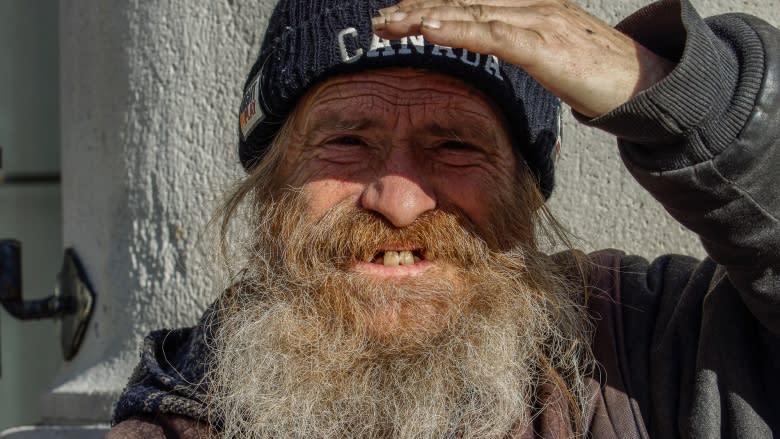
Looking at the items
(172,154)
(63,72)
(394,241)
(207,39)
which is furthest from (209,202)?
(394,241)

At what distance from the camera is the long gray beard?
5.92ft

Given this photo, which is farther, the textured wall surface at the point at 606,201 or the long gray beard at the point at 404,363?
the textured wall surface at the point at 606,201

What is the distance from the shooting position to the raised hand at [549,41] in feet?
4.54

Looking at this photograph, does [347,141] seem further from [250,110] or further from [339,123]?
[250,110]

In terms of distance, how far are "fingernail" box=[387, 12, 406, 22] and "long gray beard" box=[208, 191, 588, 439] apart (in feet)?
2.01

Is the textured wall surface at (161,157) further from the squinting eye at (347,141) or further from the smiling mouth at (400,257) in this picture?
the smiling mouth at (400,257)

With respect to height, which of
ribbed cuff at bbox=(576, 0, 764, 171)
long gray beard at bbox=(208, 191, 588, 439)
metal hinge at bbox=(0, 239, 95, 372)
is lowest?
metal hinge at bbox=(0, 239, 95, 372)

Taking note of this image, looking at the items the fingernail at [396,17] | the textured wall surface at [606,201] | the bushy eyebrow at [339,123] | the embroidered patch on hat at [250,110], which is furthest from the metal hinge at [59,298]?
the fingernail at [396,17]

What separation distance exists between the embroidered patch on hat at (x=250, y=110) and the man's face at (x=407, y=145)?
17cm

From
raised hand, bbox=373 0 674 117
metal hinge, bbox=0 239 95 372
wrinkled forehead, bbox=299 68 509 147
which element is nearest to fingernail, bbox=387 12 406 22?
A: raised hand, bbox=373 0 674 117

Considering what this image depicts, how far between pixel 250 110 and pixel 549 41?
876 millimetres

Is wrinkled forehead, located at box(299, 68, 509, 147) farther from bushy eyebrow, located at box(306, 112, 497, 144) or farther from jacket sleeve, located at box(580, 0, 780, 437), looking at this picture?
jacket sleeve, located at box(580, 0, 780, 437)

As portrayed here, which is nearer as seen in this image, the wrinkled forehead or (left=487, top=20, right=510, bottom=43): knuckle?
(left=487, top=20, right=510, bottom=43): knuckle

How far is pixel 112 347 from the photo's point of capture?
2.62 m
